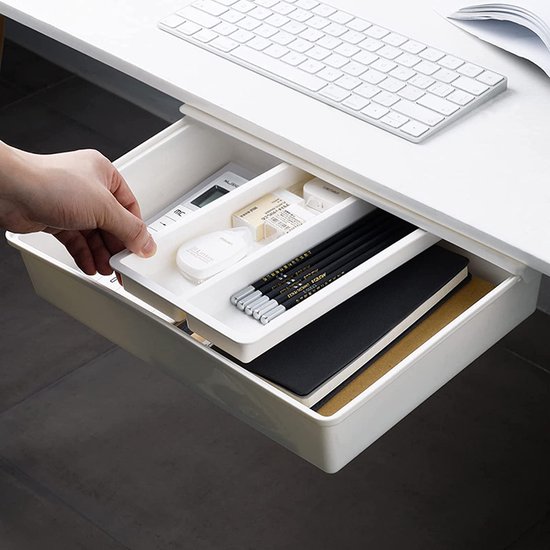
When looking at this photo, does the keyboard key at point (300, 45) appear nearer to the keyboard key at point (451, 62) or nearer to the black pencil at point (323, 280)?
the keyboard key at point (451, 62)

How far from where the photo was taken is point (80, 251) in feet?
3.59

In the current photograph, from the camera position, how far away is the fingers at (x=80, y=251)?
1089 millimetres

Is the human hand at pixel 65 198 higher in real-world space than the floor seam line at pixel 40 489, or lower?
higher

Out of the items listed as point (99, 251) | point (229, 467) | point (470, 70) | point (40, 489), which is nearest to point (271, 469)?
point (229, 467)

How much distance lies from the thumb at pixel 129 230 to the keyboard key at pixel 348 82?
281mm

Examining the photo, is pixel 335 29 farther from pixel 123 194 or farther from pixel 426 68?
pixel 123 194

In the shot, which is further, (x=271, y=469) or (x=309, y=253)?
(x=271, y=469)

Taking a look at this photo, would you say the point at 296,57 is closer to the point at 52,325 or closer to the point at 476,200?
the point at 476,200

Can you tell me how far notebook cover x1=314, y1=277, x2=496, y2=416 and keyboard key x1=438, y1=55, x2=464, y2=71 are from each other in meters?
0.24

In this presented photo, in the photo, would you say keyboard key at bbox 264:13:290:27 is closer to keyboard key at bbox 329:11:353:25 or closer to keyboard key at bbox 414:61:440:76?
keyboard key at bbox 329:11:353:25

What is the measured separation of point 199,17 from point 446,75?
0.31m

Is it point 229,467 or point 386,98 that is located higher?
point 386,98

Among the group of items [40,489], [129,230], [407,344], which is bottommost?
[40,489]

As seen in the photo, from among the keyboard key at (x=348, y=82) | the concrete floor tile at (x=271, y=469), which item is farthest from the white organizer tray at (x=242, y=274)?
the concrete floor tile at (x=271, y=469)
